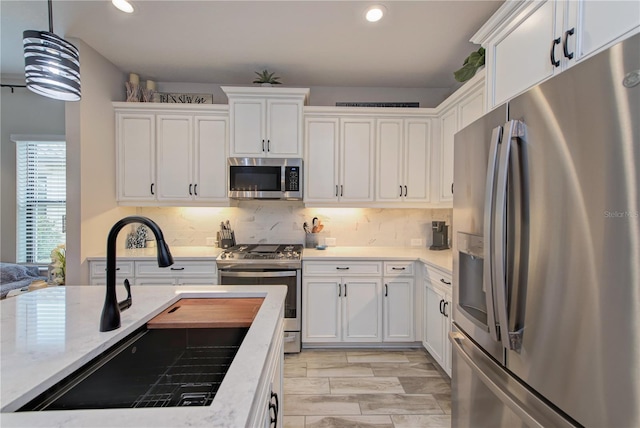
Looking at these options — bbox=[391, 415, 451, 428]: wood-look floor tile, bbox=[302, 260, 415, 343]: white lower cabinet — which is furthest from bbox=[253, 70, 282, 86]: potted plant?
bbox=[391, 415, 451, 428]: wood-look floor tile

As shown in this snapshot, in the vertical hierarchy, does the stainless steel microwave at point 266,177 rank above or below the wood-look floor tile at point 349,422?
above

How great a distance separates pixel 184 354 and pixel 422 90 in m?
3.50

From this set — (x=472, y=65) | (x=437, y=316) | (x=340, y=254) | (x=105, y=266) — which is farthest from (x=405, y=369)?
(x=105, y=266)

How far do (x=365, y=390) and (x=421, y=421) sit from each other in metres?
0.44

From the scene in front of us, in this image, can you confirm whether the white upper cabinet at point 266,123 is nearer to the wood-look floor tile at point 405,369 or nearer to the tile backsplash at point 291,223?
the tile backsplash at point 291,223

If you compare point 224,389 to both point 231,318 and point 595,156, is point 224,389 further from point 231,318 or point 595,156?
point 595,156

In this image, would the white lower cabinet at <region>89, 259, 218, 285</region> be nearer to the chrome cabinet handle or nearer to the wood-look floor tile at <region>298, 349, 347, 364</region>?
the wood-look floor tile at <region>298, 349, 347, 364</region>

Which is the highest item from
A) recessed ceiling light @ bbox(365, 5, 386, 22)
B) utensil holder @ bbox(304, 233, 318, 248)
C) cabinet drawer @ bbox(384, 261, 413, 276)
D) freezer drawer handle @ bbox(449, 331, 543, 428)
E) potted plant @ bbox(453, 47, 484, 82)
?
recessed ceiling light @ bbox(365, 5, 386, 22)

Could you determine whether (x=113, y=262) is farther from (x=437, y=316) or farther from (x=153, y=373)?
(x=437, y=316)

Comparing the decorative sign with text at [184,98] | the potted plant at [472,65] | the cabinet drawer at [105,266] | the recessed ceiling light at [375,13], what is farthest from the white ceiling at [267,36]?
the cabinet drawer at [105,266]

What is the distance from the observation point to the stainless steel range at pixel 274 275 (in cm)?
269

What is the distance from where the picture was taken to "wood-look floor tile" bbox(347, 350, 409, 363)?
2611mm

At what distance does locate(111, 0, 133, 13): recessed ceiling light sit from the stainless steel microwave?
135 cm

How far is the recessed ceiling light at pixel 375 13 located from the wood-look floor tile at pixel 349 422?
2.86 metres
